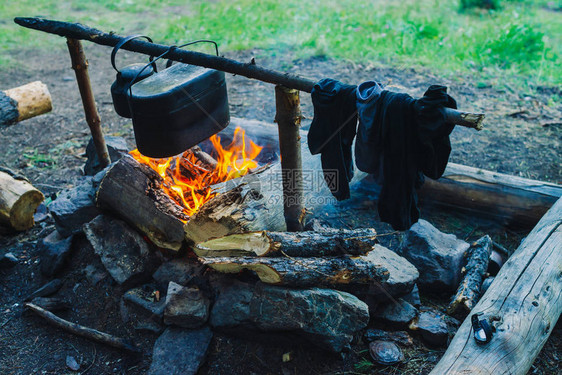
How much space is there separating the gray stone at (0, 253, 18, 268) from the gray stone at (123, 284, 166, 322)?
1.33 metres

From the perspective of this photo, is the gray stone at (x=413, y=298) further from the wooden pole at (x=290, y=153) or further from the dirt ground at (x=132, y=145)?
the wooden pole at (x=290, y=153)

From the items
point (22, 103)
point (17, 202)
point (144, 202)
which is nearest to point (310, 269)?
point (144, 202)

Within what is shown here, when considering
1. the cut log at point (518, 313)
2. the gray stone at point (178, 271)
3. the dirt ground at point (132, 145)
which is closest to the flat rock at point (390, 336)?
the dirt ground at point (132, 145)

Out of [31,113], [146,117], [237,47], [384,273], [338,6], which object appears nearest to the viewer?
[146,117]

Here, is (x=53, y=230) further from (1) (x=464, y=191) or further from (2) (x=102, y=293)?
(1) (x=464, y=191)

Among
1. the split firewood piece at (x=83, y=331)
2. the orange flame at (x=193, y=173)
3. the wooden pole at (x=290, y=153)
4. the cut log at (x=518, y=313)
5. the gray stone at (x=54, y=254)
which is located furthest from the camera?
the gray stone at (x=54, y=254)

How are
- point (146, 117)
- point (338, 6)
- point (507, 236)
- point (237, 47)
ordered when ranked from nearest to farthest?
point (146, 117) < point (507, 236) < point (237, 47) < point (338, 6)

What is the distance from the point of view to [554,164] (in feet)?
16.6

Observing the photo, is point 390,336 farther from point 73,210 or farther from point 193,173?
point 73,210

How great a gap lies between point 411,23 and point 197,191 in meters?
7.12

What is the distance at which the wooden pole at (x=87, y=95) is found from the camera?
393 cm

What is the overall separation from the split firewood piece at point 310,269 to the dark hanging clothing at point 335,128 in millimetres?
499

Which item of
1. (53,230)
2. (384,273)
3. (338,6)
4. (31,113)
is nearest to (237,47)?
(338,6)

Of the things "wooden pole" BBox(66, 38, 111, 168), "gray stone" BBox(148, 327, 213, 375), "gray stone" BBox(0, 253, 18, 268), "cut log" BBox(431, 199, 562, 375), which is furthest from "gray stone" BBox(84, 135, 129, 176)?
"cut log" BBox(431, 199, 562, 375)
